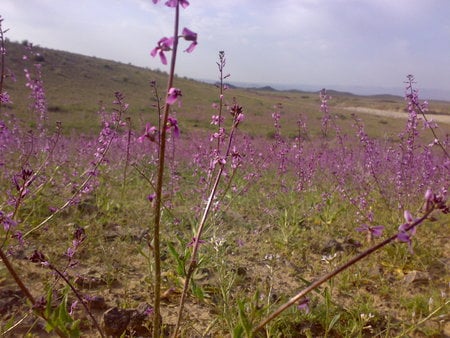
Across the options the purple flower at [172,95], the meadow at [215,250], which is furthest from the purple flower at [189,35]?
the purple flower at [172,95]

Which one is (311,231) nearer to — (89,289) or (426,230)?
(426,230)

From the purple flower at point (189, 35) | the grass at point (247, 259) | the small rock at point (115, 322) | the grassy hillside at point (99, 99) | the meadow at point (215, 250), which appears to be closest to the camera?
the purple flower at point (189, 35)

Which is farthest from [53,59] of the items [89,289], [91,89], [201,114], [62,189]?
[89,289]

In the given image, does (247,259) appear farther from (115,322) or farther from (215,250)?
(115,322)

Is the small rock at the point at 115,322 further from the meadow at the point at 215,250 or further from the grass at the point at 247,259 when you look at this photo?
the grass at the point at 247,259

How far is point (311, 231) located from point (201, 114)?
19.8 m

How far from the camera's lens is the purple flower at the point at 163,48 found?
5.16ft

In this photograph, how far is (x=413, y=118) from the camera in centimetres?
480

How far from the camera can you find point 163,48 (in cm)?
159

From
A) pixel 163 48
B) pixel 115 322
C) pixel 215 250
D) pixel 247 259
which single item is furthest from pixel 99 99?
pixel 163 48

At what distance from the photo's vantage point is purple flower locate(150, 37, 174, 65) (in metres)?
1.57

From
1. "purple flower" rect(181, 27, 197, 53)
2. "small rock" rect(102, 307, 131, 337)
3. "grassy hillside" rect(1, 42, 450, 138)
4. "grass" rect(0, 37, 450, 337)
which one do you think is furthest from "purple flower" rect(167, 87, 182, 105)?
"grassy hillside" rect(1, 42, 450, 138)

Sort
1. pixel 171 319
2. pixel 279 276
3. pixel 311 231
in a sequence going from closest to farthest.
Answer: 1. pixel 171 319
2. pixel 279 276
3. pixel 311 231

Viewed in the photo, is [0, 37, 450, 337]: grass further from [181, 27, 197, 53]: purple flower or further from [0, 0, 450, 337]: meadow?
[181, 27, 197, 53]: purple flower
